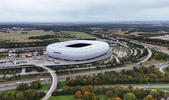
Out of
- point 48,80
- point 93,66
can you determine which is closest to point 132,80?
point 93,66

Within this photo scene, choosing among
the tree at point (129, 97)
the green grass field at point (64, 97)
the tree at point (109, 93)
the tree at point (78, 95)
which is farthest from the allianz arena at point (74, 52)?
the tree at point (129, 97)

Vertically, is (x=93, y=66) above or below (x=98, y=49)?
below

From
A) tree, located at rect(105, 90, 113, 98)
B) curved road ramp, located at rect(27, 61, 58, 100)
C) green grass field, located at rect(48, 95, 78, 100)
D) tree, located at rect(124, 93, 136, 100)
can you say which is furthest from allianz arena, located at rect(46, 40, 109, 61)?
tree, located at rect(124, 93, 136, 100)

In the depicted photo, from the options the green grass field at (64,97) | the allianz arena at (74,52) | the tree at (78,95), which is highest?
the allianz arena at (74,52)

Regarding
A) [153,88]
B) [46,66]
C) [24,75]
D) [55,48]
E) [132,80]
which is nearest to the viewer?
[153,88]

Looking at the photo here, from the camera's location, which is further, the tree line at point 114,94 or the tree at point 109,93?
the tree at point 109,93

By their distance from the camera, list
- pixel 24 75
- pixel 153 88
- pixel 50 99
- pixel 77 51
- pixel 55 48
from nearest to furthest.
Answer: pixel 50 99, pixel 153 88, pixel 24 75, pixel 77 51, pixel 55 48

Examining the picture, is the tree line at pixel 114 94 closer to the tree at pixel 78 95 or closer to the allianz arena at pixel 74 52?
the tree at pixel 78 95

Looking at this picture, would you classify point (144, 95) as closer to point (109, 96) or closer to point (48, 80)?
point (109, 96)

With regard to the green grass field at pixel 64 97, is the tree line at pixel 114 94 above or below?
above

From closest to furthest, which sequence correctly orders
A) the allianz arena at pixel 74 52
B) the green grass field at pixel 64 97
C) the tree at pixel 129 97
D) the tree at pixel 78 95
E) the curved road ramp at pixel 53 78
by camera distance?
the tree at pixel 129 97
the green grass field at pixel 64 97
the tree at pixel 78 95
the curved road ramp at pixel 53 78
the allianz arena at pixel 74 52

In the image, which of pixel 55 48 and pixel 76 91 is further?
pixel 55 48
